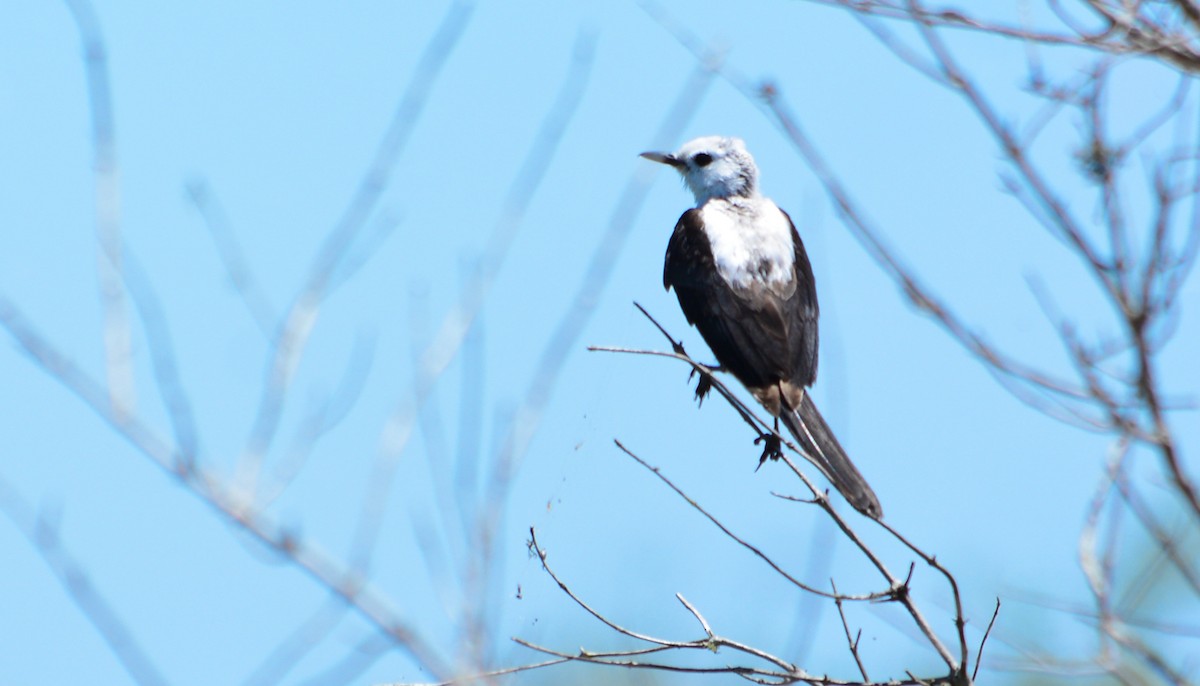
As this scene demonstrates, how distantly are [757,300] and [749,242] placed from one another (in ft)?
1.20

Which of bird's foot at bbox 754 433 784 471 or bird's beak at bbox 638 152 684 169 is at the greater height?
bird's beak at bbox 638 152 684 169

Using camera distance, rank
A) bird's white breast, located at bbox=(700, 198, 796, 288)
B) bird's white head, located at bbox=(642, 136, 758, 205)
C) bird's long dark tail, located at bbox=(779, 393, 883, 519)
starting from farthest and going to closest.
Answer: bird's white head, located at bbox=(642, 136, 758, 205) < bird's white breast, located at bbox=(700, 198, 796, 288) < bird's long dark tail, located at bbox=(779, 393, 883, 519)

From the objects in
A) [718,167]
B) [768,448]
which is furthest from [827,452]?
[718,167]

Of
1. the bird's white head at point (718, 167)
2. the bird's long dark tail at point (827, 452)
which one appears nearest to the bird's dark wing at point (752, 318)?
the bird's long dark tail at point (827, 452)

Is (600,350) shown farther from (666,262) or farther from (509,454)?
(666,262)

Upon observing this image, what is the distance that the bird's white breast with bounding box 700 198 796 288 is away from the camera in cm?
573

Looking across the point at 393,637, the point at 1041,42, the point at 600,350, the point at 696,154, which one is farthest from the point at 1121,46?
the point at 696,154

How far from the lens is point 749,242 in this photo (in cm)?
588

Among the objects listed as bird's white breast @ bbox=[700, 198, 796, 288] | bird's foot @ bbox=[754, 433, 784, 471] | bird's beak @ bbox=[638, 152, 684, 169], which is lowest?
bird's foot @ bbox=[754, 433, 784, 471]

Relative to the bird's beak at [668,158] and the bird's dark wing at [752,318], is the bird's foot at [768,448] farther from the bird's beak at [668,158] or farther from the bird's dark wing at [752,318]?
the bird's beak at [668,158]

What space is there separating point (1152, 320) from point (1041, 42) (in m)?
1.09

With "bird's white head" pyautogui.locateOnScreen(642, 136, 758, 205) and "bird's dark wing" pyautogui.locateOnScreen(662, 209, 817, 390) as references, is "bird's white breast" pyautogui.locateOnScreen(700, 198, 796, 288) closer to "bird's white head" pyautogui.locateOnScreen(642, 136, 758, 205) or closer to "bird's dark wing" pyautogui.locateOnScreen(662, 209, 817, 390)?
"bird's dark wing" pyautogui.locateOnScreen(662, 209, 817, 390)

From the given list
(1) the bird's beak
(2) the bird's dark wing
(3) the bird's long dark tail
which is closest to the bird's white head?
(1) the bird's beak

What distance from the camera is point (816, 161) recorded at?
3256 mm
